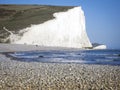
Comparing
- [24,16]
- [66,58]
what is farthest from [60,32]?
[66,58]

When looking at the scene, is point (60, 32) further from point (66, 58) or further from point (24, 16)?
point (66, 58)

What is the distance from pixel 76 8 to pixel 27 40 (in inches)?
629

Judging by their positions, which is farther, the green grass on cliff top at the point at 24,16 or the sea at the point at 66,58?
the green grass on cliff top at the point at 24,16

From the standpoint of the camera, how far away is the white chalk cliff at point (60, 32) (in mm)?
47631

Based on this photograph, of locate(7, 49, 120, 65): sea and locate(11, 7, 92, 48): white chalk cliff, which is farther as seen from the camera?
locate(11, 7, 92, 48): white chalk cliff

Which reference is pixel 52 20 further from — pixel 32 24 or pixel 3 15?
pixel 3 15

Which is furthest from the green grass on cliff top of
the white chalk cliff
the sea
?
the sea

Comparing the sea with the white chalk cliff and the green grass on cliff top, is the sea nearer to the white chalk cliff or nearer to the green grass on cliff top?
the white chalk cliff

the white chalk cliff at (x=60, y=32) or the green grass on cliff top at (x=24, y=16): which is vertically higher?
the green grass on cliff top at (x=24, y=16)

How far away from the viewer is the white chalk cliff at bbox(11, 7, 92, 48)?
47631mm

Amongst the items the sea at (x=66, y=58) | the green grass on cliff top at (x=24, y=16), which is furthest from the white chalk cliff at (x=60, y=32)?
the sea at (x=66, y=58)

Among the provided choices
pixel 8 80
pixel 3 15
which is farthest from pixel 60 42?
pixel 8 80

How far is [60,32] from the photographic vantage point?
175 ft

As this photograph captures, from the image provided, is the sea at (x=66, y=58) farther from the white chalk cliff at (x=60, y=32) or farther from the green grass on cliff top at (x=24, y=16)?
the green grass on cliff top at (x=24, y=16)
